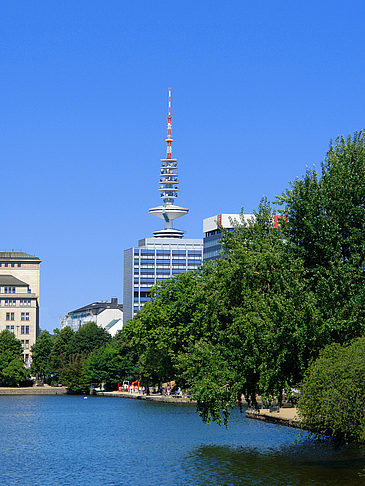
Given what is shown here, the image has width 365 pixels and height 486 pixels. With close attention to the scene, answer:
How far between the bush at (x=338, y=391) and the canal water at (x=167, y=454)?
3182mm

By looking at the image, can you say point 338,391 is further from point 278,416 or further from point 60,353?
point 60,353

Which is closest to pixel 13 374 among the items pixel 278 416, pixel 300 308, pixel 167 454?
pixel 278 416

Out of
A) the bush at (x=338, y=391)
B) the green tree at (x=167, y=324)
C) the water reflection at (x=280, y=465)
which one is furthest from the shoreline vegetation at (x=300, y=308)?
the green tree at (x=167, y=324)

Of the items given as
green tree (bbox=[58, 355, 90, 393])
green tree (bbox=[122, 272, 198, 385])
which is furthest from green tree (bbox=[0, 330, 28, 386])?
green tree (bbox=[122, 272, 198, 385])

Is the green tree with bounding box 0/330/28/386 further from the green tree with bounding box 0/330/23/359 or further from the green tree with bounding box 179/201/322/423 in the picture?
the green tree with bounding box 179/201/322/423

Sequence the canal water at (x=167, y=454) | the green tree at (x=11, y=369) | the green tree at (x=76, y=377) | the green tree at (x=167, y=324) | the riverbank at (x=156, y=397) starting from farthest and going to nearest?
the green tree at (x=11, y=369), the green tree at (x=76, y=377), the riverbank at (x=156, y=397), the green tree at (x=167, y=324), the canal water at (x=167, y=454)

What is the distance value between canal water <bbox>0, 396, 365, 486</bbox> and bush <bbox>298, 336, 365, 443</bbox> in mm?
3182

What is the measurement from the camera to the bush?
4909 cm

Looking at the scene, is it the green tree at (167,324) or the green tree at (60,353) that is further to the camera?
the green tree at (60,353)

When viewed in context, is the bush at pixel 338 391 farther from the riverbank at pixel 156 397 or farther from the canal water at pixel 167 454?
the riverbank at pixel 156 397

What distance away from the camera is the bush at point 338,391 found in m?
49.1

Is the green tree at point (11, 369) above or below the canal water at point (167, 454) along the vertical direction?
above

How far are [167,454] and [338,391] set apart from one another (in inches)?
720

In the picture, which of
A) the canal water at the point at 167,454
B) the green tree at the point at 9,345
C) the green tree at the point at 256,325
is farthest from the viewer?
the green tree at the point at 9,345
